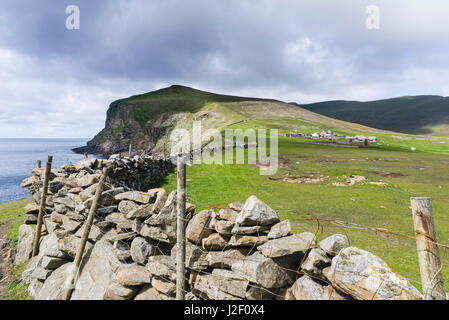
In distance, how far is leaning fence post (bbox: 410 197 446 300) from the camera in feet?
12.9

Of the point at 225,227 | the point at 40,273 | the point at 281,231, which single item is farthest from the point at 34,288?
the point at 281,231

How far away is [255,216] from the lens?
19.5ft

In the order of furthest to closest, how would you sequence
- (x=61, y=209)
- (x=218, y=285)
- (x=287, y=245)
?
1. (x=61, y=209)
2. (x=218, y=285)
3. (x=287, y=245)

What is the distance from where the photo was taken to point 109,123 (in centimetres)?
16838

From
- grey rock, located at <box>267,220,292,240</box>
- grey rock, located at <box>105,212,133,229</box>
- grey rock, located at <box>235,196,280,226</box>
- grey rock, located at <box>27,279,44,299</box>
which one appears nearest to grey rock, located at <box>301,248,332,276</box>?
grey rock, located at <box>267,220,292,240</box>

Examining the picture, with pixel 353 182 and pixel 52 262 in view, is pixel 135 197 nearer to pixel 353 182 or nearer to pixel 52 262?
pixel 52 262

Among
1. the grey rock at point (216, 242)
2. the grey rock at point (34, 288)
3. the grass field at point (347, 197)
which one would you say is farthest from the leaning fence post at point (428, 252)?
the grey rock at point (34, 288)

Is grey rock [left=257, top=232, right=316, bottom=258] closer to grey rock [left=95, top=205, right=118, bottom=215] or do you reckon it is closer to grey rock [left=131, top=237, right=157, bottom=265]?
grey rock [left=131, top=237, right=157, bottom=265]

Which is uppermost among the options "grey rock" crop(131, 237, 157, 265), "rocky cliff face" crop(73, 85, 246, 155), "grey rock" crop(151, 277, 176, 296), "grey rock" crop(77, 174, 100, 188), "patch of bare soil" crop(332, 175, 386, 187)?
"rocky cliff face" crop(73, 85, 246, 155)

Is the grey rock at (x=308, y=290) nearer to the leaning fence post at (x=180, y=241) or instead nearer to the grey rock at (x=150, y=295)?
the leaning fence post at (x=180, y=241)

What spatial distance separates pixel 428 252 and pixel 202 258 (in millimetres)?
5019

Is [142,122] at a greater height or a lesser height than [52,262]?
greater

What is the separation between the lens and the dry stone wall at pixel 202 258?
4645 mm

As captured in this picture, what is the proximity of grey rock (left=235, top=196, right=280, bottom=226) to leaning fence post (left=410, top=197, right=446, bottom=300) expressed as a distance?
3051 mm
